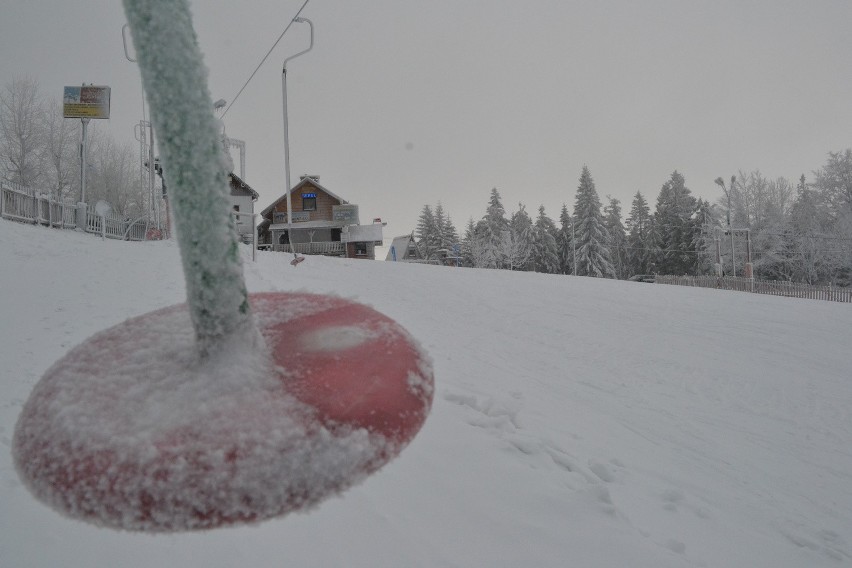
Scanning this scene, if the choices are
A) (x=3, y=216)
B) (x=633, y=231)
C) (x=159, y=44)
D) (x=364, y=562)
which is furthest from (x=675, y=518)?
(x=633, y=231)

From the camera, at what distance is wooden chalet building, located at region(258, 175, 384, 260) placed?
1487 inches

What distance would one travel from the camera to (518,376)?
637 cm

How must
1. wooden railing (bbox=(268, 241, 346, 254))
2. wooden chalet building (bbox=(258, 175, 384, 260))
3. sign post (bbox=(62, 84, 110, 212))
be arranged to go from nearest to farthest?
1. sign post (bbox=(62, 84, 110, 212))
2. wooden railing (bbox=(268, 241, 346, 254))
3. wooden chalet building (bbox=(258, 175, 384, 260))

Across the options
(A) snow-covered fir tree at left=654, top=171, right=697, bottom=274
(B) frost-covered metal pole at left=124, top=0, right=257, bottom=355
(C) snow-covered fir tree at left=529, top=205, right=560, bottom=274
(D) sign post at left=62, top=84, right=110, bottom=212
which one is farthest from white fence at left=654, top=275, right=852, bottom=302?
(D) sign post at left=62, top=84, right=110, bottom=212

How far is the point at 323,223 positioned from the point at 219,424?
38328 millimetres

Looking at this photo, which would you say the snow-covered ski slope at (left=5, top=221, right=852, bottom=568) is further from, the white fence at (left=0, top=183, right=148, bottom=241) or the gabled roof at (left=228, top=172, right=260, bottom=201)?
the gabled roof at (left=228, top=172, right=260, bottom=201)

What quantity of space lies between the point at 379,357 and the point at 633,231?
66.0 m

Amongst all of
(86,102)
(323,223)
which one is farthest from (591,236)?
(86,102)

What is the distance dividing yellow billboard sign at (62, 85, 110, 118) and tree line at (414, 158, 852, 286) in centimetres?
3562

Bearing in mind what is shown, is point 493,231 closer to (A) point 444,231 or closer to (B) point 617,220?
(A) point 444,231

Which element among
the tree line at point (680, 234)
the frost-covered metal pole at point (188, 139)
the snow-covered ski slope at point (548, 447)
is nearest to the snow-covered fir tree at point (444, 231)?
the tree line at point (680, 234)

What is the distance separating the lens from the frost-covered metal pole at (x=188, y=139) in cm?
66

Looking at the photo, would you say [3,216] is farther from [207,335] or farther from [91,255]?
[207,335]

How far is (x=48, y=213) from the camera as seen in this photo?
64.0 ft
